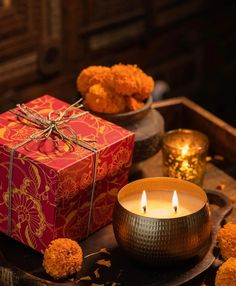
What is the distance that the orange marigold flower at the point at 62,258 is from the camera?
1.10m

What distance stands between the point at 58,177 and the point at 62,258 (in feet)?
0.39

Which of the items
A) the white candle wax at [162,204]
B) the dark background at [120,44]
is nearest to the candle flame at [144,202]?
the white candle wax at [162,204]

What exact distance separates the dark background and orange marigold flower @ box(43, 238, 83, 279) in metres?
1.03

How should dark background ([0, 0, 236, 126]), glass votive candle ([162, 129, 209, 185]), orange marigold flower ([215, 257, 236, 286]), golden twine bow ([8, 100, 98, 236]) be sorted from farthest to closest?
dark background ([0, 0, 236, 126]), glass votive candle ([162, 129, 209, 185]), golden twine bow ([8, 100, 98, 236]), orange marigold flower ([215, 257, 236, 286])

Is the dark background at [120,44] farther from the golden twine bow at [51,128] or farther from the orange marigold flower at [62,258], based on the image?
the orange marigold flower at [62,258]

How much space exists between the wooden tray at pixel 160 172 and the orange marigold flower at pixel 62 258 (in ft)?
0.06

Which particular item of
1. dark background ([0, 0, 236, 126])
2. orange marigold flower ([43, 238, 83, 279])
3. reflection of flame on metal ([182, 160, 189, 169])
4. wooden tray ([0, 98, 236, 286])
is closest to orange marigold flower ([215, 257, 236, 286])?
wooden tray ([0, 98, 236, 286])

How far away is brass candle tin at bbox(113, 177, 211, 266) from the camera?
1096mm

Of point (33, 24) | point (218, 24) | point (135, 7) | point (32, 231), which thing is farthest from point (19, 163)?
point (218, 24)

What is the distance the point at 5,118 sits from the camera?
1.25 metres

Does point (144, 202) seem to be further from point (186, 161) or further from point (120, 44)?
point (120, 44)

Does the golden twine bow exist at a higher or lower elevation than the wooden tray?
higher

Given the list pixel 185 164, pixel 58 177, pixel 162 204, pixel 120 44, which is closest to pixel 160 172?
pixel 185 164

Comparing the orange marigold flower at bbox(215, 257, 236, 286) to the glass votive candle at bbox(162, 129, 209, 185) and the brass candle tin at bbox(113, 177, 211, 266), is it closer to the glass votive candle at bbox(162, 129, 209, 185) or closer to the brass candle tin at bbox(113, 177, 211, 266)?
the brass candle tin at bbox(113, 177, 211, 266)
